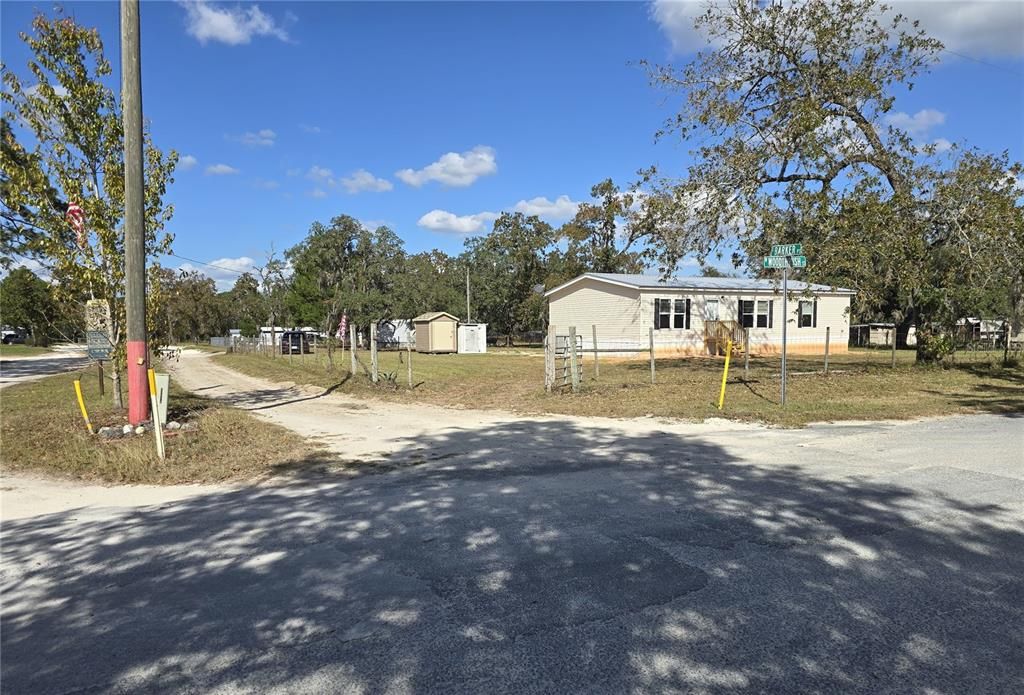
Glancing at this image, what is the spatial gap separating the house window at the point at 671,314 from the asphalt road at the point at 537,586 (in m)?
22.3

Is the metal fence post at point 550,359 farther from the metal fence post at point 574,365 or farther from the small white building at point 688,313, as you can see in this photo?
the small white building at point 688,313

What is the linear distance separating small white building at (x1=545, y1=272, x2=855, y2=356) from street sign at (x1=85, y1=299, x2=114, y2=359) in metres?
20.6

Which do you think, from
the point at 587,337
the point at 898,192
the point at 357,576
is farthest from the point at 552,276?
the point at 357,576

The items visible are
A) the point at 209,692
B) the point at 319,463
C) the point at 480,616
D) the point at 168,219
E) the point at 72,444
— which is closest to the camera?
the point at 209,692

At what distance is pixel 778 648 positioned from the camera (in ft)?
10.1

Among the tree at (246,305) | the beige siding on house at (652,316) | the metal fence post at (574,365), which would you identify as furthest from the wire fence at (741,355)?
the tree at (246,305)

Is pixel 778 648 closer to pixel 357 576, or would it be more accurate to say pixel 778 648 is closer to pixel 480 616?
pixel 480 616

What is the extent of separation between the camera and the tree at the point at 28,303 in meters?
11.1

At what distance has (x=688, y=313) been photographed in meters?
29.5

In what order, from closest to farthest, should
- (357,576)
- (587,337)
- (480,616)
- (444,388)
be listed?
(480,616)
(357,576)
(444,388)
(587,337)

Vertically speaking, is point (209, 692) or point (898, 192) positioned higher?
point (898, 192)

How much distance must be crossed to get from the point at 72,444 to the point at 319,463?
138 inches

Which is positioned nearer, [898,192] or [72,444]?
[72,444]

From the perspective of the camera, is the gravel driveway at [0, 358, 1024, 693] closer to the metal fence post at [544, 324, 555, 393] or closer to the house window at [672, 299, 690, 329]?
the metal fence post at [544, 324, 555, 393]
